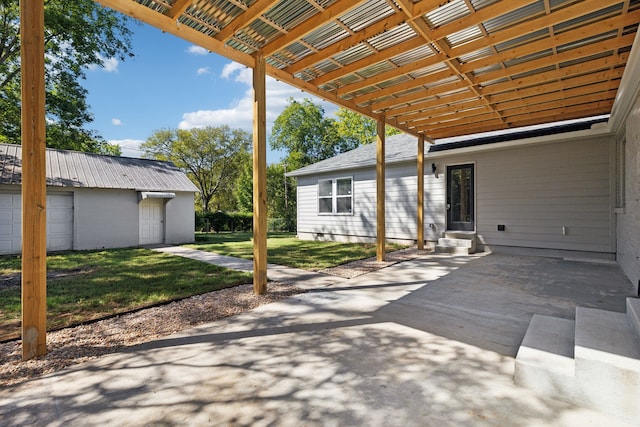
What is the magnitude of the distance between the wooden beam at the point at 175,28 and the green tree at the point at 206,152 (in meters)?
22.7

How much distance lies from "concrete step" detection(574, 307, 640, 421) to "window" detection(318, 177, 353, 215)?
8848 millimetres

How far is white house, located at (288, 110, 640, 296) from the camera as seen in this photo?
621 cm

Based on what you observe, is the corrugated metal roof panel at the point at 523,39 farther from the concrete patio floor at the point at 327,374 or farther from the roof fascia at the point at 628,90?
the concrete patio floor at the point at 327,374

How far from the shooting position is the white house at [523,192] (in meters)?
6.21

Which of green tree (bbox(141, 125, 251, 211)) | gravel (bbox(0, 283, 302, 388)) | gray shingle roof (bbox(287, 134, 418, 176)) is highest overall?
green tree (bbox(141, 125, 251, 211))

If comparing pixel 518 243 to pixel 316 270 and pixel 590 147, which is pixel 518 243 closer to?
pixel 590 147

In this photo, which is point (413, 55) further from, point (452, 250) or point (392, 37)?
point (452, 250)

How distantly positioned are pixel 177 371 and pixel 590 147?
887cm

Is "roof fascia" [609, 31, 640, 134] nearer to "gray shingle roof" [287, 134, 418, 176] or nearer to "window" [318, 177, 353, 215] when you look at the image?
"gray shingle roof" [287, 134, 418, 176]

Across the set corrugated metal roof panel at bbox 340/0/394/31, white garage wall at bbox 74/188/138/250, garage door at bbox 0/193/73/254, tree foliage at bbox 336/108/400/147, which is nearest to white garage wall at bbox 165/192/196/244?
white garage wall at bbox 74/188/138/250

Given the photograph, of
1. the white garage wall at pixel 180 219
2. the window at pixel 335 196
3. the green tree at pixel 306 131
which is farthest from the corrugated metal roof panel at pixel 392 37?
the green tree at pixel 306 131

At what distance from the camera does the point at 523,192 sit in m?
7.58

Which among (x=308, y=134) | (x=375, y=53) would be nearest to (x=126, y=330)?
(x=375, y=53)

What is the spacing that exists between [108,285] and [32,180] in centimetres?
314
